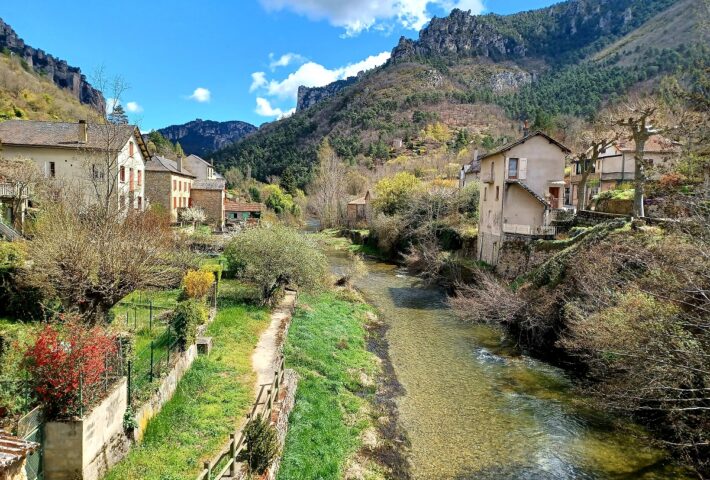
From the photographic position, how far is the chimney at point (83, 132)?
36.5m

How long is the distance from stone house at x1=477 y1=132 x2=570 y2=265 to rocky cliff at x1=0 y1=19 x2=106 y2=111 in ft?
416

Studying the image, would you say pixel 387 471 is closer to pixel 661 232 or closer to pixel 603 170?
pixel 661 232

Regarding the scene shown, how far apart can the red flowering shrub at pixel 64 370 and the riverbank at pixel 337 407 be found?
5467 mm

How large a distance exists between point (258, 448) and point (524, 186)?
91.2 ft

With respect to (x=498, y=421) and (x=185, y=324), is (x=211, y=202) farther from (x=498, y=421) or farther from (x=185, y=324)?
(x=498, y=421)

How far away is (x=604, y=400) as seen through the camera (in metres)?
15.8

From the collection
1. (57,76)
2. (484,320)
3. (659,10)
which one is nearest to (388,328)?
(484,320)

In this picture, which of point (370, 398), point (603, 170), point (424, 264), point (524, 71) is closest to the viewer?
point (370, 398)

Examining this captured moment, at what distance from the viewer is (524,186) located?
32.6m

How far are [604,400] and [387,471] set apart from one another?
8368 mm

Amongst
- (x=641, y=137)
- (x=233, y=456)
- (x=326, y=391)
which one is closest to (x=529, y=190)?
(x=641, y=137)

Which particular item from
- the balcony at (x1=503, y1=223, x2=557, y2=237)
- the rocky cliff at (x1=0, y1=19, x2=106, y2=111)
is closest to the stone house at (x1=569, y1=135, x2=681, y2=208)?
the balcony at (x1=503, y1=223, x2=557, y2=237)

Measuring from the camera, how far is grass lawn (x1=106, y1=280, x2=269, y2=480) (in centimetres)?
989

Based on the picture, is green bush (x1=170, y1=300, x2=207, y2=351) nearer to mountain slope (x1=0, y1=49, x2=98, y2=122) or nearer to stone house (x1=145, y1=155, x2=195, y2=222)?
stone house (x1=145, y1=155, x2=195, y2=222)
